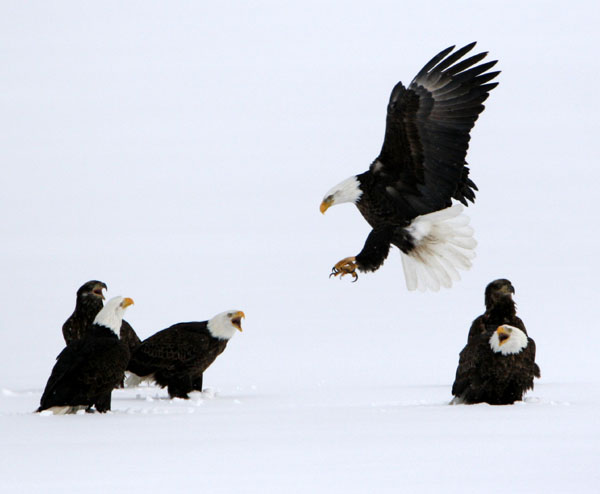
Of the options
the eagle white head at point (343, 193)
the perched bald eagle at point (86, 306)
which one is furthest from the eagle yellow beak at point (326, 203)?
the perched bald eagle at point (86, 306)

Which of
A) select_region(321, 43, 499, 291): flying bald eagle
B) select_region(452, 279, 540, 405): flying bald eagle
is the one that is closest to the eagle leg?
select_region(321, 43, 499, 291): flying bald eagle

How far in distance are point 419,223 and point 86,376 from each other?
2230 mm

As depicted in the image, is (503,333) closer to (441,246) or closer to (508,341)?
(508,341)

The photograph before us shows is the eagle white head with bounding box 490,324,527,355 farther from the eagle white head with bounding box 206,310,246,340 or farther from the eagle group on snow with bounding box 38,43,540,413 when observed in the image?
the eagle white head with bounding box 206,310,246,340

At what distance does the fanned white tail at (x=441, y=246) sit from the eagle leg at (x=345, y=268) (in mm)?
395

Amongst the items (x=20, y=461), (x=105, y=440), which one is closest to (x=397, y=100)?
(x=105, y=440)

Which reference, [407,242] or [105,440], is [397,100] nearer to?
[407,242]

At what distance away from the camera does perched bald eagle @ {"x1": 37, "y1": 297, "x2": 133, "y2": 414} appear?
5203 millimetres

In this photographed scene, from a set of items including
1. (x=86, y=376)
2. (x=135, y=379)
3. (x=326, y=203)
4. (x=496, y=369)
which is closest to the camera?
(x=86, y=376)

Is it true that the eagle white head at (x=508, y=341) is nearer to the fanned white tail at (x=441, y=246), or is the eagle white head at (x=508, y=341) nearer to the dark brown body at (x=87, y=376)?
the fanned white tail at (x=441, y=246)

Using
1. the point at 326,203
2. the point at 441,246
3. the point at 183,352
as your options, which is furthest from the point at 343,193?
the point at 183,352

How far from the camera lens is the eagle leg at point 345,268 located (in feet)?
20.1

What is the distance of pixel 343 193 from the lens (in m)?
6.25

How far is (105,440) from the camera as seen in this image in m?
4.13
